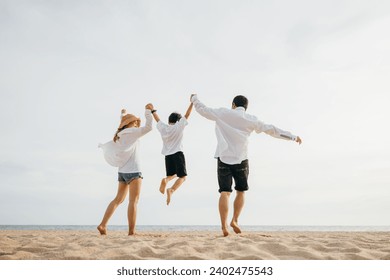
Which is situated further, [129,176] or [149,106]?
[149,106]

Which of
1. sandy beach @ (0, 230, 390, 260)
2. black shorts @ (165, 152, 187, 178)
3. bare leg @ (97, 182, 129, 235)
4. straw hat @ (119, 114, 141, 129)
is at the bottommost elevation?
sandy beach @ (0, 230, 390, 260)

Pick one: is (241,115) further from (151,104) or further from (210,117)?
(151,104)

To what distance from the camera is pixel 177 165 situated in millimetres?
6926

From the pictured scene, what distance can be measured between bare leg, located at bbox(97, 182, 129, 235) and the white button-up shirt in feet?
3.82

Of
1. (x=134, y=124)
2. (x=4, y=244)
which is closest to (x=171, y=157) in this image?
(x=134, y=124)

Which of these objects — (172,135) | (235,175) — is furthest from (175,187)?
(235,175)

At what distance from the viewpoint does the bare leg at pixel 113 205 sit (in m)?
6.15

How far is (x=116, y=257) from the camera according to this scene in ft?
11.9

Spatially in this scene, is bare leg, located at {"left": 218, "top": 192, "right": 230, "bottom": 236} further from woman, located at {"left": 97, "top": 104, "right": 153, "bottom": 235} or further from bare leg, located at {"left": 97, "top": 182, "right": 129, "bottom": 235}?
bare leg, located at {"left": 97, "top": 182, "right": 129, "bottom": 235}

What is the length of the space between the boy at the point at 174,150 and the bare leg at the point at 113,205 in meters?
0.81

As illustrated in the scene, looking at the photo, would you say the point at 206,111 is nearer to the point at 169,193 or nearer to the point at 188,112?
the point at 188,112

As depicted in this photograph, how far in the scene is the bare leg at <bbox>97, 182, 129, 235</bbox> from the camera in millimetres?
6152

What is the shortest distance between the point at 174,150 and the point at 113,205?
5.02ft

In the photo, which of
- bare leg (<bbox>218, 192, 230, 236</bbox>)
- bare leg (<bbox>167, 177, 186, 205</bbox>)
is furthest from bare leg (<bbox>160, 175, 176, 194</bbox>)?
bare leg (<bbox>218, 192, 230, 236</bbox>)
